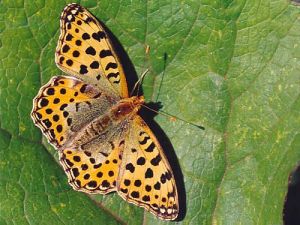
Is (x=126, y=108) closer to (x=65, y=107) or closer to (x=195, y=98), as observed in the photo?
(x=65, y=107)

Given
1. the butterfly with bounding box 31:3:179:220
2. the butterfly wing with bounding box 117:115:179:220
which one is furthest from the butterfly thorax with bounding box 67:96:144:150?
the butterfly wing with bounding box 117:115:179:220

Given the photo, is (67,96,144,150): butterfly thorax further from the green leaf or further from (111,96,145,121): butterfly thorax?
the green leaf

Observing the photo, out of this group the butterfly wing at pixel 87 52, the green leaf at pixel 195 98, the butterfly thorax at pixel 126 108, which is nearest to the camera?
the green leaf at pixel 195 98

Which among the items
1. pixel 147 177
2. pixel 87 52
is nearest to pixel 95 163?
pixel 147 177

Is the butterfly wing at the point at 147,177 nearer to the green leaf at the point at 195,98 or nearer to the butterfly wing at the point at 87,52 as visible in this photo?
the green leaf at the point at 195,98

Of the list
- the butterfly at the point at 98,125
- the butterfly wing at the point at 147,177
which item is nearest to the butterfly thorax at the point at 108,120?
the butterfly at the point at 98,125

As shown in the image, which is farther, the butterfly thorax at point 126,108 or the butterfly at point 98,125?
the butterfly thorax at point 126,108
